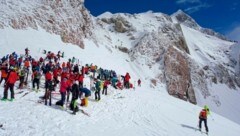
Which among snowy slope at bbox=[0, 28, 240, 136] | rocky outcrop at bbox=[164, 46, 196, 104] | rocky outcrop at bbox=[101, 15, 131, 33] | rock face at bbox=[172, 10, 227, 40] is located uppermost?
rock face at bbox=[172, 10, 227, 40]

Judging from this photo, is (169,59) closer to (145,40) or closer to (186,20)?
(145,40)

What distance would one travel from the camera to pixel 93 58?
54.9 m

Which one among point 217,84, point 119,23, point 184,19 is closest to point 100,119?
point 119,23

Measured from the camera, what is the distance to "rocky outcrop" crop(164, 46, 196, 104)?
7381cm

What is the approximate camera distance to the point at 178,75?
7806 centimetres

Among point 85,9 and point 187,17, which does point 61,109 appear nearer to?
point 85,9

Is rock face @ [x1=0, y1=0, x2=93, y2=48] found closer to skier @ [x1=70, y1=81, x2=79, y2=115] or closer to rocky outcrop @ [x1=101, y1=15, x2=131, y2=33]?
rocky outcrop @ [x1=101, y1=15, x2=131, y2=33]

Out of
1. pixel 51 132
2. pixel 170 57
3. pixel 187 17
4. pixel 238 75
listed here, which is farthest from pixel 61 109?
pixel 187 17

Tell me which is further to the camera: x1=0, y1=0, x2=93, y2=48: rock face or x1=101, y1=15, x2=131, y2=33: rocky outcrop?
x1=101, y1=15, x2=131, y2=33: rocky outcrop

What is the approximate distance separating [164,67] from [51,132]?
207 feet

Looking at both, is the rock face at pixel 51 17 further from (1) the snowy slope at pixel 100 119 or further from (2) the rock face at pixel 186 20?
(2) the rock face at pixel 186 20

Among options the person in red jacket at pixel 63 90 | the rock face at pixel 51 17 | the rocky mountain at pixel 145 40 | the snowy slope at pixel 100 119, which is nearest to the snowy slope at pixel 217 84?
the rocky mountain at pixel 145 40

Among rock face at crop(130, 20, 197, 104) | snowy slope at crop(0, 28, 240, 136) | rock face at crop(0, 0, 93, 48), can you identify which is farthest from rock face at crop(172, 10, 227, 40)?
snowy slope at crop(0, 28, 240, 136)

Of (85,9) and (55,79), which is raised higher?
(85,9)
